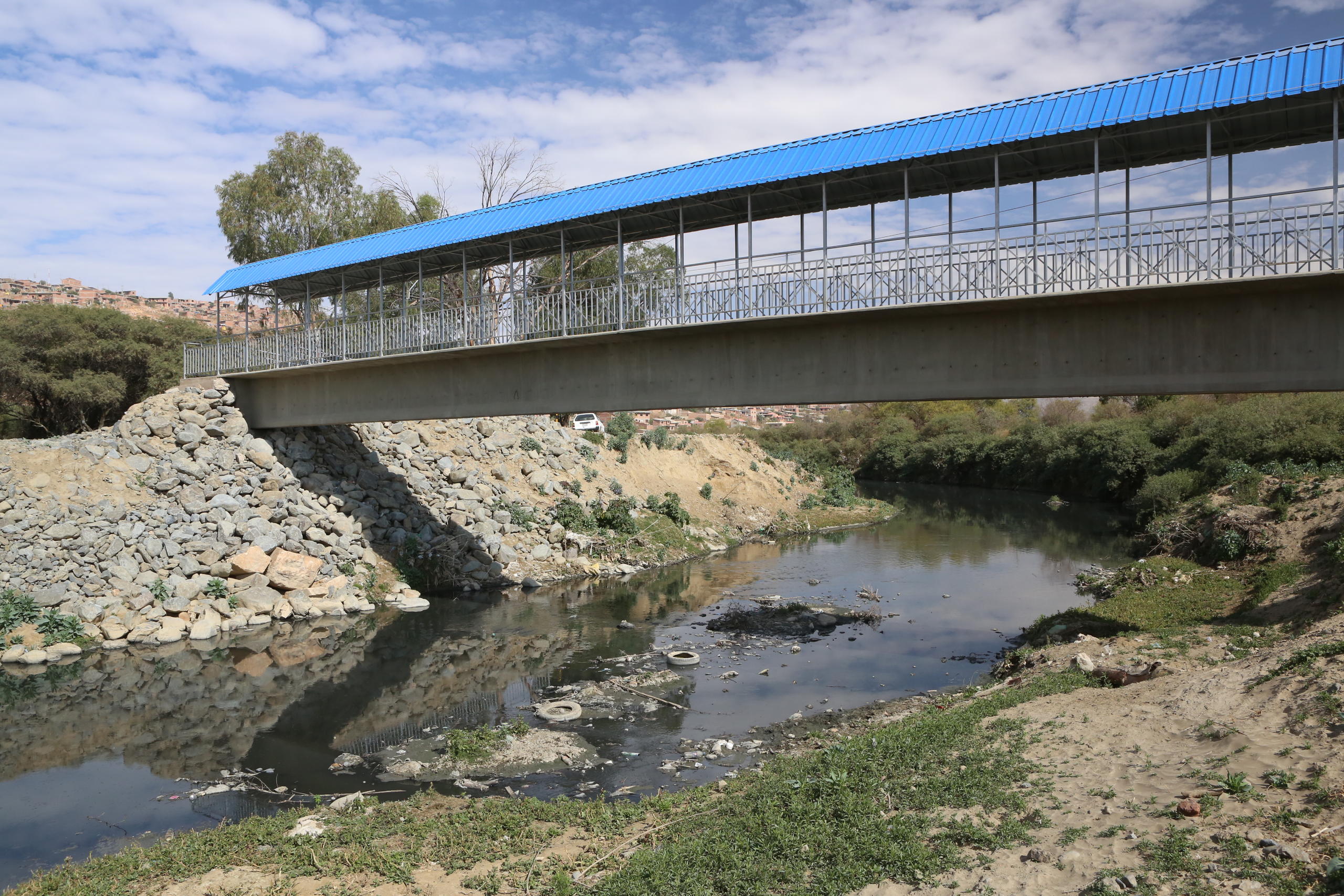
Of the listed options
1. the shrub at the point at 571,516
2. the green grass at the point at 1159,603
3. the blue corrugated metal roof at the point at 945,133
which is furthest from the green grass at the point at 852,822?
the shrub at the point at 571,516

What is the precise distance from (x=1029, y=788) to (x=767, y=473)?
29226 millimetres

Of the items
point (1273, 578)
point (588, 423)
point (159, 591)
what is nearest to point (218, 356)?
point (159, 591)

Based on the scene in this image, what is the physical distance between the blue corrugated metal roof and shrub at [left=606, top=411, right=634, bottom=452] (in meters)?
13.3

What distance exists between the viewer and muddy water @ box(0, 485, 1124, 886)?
10.0 meters

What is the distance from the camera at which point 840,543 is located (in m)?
28.9

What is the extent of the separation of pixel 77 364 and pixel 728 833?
35.8m

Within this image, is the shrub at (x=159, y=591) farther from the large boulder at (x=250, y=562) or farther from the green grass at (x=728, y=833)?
the green grass at (x=728, y=833)

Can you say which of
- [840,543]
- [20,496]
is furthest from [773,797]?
[840,543]

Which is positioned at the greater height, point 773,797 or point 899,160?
point 899,160

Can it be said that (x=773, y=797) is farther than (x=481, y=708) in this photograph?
No

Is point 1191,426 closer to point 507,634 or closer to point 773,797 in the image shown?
point 507,634

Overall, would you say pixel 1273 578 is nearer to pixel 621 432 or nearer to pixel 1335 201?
pixel 1335 201

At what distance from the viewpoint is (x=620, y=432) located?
3167 cm

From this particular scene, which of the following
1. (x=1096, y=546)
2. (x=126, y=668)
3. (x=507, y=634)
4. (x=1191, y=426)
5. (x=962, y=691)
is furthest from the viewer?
(x=1191, y=426)
